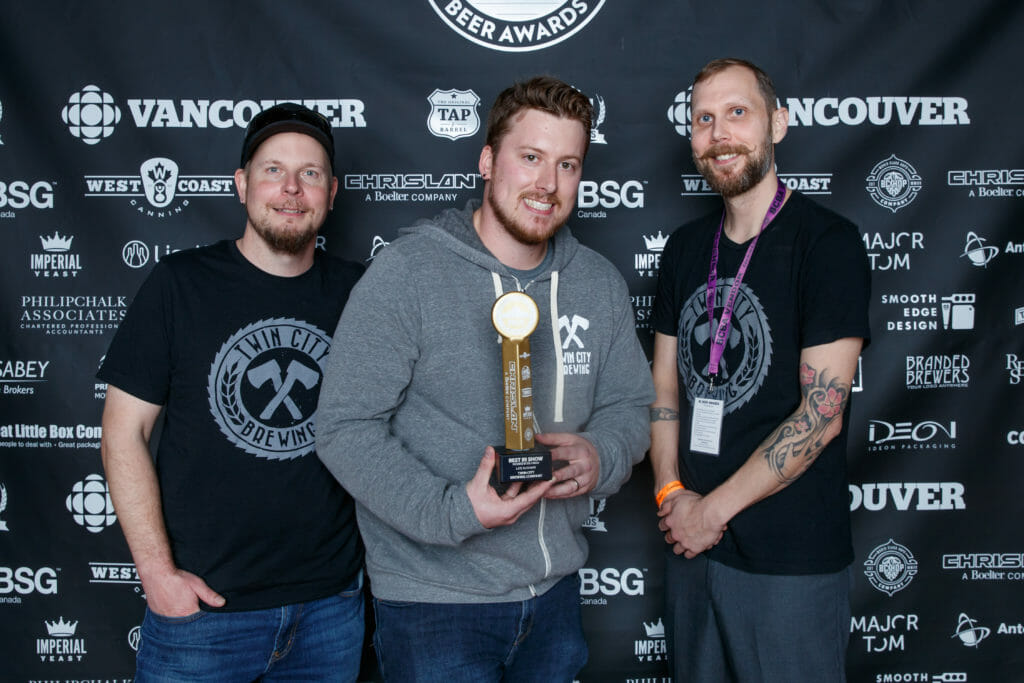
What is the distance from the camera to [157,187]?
7.08 ft

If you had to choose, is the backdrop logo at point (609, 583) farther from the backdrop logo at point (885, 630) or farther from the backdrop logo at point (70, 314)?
the backdrop logo at point (70, 314)

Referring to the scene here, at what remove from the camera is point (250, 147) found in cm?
158

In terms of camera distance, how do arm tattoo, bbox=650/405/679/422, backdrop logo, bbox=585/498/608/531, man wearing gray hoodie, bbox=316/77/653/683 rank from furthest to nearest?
backdrop logo, bbox=585/498/608/531, arm tattoo, bbox=650/405/679/422, man wearing gray hoodie, bbox=316/77/653/683

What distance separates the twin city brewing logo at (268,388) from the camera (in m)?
1.49

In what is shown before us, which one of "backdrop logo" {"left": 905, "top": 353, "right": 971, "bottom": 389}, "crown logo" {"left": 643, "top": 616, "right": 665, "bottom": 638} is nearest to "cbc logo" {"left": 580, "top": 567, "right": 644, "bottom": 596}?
"crown logo" {"left": 643, "top": 616, "right": 665, "bottom": 638}

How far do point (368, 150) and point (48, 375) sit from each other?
46.9 inches

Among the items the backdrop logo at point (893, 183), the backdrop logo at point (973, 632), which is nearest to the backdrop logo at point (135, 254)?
the backdrop logo at point (893, 183)

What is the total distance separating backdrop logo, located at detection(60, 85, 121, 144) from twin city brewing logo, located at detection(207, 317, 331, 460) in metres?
1.12

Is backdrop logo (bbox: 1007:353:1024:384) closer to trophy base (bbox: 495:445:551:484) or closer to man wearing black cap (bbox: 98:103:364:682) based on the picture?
trophy base (bbox: 495:445:551:484)

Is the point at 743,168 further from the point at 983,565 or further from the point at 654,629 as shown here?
the point at 983,565

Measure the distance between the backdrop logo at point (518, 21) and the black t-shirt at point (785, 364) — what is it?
0.96m

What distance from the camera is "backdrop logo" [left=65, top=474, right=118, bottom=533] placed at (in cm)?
215

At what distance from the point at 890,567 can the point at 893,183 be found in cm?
120

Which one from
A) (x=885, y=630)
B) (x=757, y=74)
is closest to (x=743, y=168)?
(x=757, y=74)
